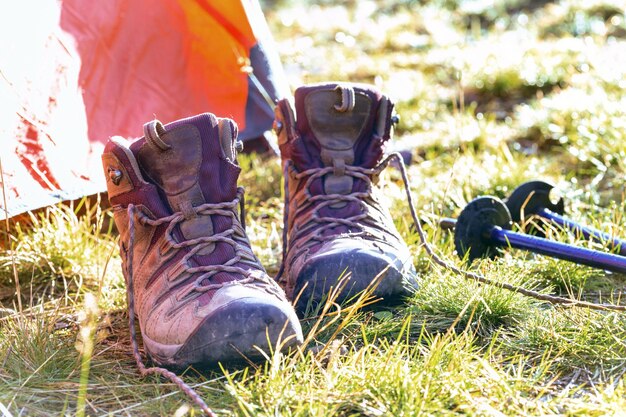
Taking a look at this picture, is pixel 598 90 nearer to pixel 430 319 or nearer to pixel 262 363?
pixel 430 319

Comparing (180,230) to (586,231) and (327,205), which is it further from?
(586,231)

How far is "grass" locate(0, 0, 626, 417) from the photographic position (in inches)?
69.9

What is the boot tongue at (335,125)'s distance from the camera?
2471 mm

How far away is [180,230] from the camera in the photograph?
2111 mm

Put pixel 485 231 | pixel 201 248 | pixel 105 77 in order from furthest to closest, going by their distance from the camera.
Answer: pixel 105 77, pixel 485 231, pixel 201 248

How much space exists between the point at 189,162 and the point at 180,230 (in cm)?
18

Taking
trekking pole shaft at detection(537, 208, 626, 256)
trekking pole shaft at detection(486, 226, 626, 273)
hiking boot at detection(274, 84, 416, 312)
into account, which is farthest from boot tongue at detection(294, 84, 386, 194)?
trekking pole shaft at detection(537, 208, 626, 256)

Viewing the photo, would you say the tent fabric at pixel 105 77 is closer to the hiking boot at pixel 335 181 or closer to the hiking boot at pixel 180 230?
the hiking boot at pixel 180 230

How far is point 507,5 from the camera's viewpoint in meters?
8.23

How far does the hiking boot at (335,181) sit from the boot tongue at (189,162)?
0.36 meters

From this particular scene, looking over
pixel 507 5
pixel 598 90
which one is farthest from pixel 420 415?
pixel 507 5

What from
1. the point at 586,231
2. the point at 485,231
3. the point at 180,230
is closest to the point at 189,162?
the point at 180,230

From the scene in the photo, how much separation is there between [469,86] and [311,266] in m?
3.56

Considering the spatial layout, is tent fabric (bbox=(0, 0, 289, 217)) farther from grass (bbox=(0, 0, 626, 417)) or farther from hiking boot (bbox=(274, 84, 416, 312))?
hiking boot (bbox=(274, 84, 416, 312))
